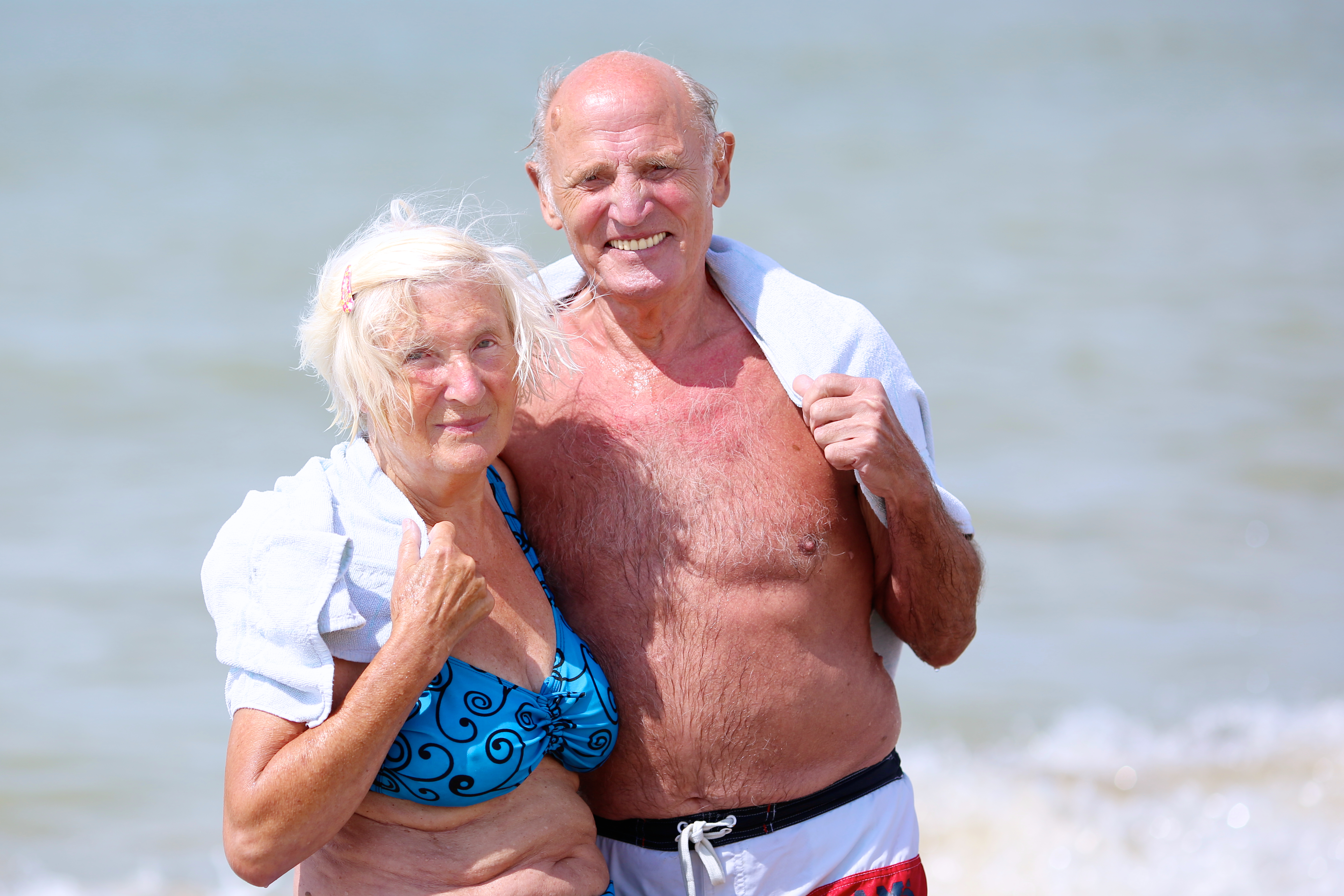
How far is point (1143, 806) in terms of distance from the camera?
5.54 m

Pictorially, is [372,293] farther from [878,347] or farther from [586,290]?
[878,347]

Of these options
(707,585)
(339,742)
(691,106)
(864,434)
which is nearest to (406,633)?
(339,742)

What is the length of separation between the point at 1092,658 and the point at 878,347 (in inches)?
181

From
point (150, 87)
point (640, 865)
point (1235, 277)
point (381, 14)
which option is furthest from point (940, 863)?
point (381, 14)

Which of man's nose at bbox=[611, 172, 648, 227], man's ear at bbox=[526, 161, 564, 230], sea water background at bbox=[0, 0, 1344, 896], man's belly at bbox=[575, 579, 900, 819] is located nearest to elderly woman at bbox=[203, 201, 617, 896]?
man's belly at bbox=[575, 579, 900, 819]

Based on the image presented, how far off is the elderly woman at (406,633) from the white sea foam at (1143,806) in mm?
3289

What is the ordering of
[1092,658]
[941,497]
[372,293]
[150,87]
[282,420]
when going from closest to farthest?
[372,293], [941,497], [1092,658], [282,420], [150,87]

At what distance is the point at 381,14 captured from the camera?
24516mm

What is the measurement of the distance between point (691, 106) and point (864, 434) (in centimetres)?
79

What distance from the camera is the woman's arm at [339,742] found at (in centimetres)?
201

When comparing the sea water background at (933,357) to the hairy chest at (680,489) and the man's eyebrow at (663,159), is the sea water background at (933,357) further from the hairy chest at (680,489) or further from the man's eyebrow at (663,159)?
the hairy chest at (680,489)

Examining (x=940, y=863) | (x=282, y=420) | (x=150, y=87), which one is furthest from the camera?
(x=150, y=87)

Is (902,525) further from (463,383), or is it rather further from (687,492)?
(463,383)

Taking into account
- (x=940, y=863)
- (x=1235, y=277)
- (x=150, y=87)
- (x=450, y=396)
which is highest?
(x=150, y=87)
